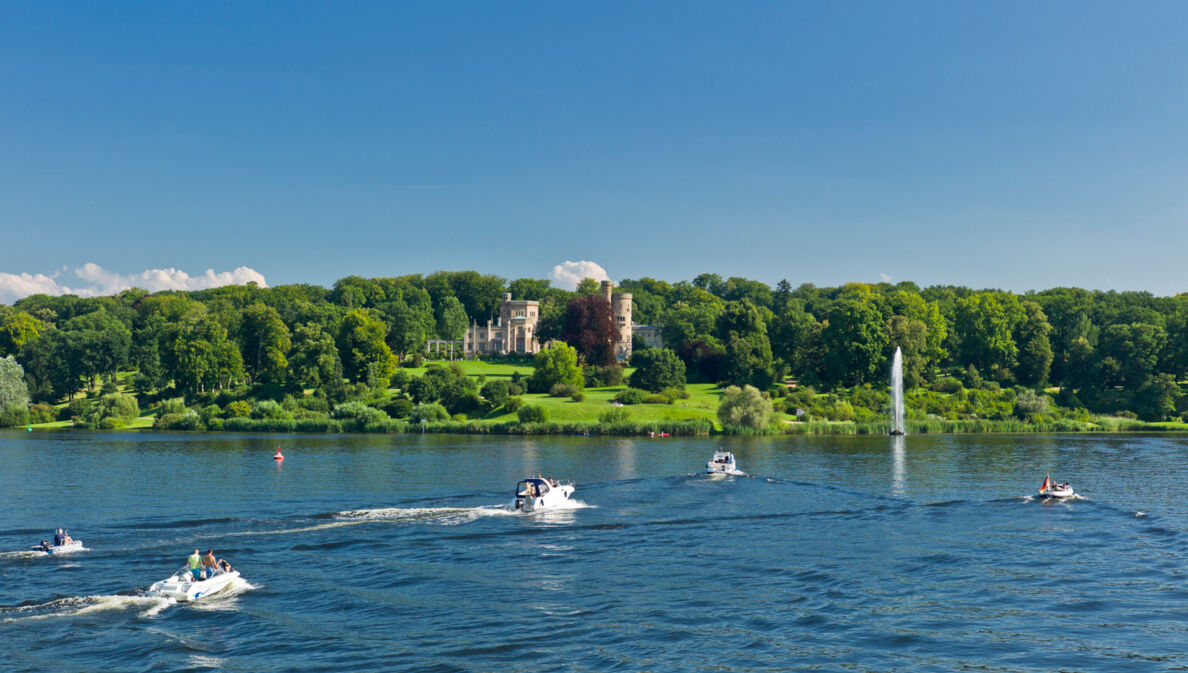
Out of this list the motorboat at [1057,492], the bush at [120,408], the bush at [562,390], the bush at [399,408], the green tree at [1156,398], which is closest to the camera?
the motorboat at [1057,492]

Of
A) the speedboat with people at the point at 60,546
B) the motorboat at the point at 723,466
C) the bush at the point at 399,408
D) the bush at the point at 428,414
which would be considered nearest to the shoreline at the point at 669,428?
the bush at the point at 428,414

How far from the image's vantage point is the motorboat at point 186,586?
2817 cm

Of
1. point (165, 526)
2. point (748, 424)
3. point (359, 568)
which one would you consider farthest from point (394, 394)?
point (359, 568)

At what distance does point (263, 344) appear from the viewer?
131125 millimetres

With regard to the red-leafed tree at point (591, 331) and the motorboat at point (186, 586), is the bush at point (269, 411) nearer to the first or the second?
the red-leafed tree at point (591, 331)

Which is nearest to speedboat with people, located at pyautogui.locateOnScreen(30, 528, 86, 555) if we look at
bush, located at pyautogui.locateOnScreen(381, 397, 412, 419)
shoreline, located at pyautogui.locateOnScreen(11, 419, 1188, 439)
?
shoreline, located at pyautogui.locateOnScreen(11, 419, 1188, 439)

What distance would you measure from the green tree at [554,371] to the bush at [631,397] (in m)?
8.53

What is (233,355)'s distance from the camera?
12462 centimetres

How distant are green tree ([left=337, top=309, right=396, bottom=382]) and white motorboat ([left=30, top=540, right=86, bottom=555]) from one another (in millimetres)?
92211

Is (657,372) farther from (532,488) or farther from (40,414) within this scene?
(40,414)

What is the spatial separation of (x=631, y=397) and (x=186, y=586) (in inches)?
3303

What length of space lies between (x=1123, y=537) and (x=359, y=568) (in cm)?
3130

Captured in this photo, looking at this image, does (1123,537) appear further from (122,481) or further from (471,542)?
(122,481)

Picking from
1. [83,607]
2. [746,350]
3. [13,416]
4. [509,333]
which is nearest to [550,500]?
[83,607]
